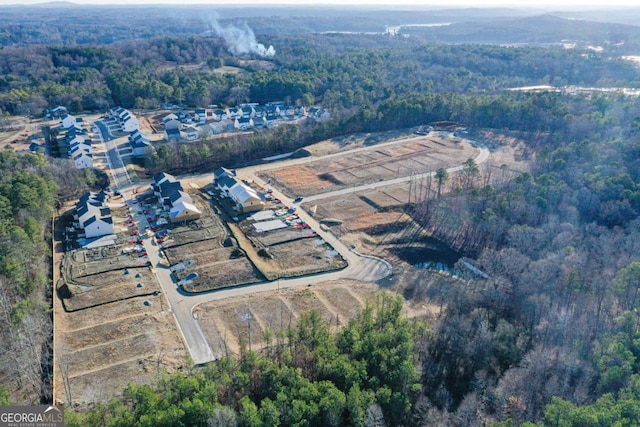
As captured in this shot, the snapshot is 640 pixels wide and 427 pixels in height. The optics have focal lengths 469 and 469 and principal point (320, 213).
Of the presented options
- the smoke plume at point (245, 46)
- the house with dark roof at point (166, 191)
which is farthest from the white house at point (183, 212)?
the smoke plume at point (245, 46)

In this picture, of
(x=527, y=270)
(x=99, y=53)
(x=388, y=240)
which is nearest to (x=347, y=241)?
(x=388, y=240)

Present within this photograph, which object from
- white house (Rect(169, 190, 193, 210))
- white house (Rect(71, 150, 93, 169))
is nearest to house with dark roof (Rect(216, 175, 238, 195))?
white house (Rect(169, 190, 193, 210))

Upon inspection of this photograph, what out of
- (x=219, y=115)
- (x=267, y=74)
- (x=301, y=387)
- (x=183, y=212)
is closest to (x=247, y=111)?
(x=219, y=115)

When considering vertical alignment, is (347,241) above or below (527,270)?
below

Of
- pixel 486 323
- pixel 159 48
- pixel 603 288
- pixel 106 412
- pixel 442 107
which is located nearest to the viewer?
pixel 106 412

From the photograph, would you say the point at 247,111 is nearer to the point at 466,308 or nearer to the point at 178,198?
the point at 178,198

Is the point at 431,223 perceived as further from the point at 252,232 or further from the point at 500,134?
the point at 500,134

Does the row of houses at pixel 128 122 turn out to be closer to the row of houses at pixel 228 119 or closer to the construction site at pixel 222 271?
the row of houses at pixel 228 119
